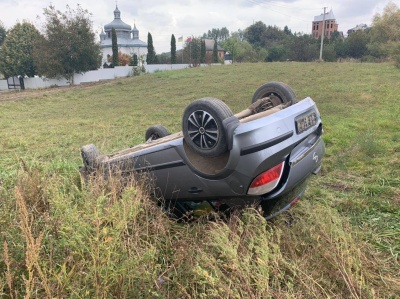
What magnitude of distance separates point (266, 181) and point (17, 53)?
3736cm

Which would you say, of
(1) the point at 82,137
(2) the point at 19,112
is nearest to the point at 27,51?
(2) the point at 19,112

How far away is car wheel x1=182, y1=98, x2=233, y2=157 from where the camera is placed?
2.13m

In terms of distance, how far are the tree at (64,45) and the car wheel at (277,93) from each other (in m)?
28.6

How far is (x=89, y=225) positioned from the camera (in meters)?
1.87

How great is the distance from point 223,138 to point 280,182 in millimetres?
527

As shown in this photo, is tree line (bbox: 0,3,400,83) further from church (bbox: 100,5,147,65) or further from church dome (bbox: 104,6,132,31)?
church dome (bbox: 104,6,132,31)

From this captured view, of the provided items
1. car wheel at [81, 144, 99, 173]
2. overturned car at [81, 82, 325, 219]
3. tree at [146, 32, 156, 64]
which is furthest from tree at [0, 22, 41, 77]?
overturned car at [81, 82, 325, 219]

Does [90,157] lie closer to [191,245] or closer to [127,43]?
[191,245]

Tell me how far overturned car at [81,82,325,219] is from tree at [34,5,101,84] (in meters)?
28.8

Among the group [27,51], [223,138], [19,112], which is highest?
[27,51]

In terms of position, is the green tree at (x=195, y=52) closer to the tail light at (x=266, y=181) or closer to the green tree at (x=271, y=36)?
the green tree at (x=271, y=36)

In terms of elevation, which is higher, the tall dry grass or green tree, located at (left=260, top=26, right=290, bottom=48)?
green tree, located at (left=260, top=26, right=290, bottom=48)

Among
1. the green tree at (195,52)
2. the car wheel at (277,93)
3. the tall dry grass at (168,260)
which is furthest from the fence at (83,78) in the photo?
the tall dry grass at (168,260)

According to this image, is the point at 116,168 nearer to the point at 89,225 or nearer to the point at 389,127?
the point at 89,225
